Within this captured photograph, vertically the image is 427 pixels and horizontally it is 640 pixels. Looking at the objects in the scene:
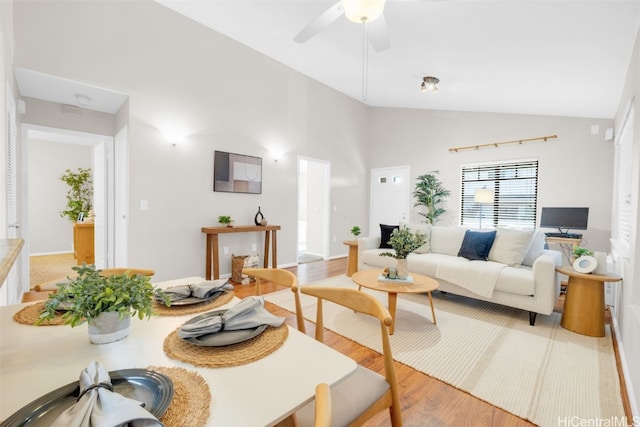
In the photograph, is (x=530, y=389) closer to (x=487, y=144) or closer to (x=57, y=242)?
(x=487, y=144)

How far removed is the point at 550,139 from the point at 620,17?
291cm

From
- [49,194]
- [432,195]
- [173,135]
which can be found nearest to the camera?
[173,135]

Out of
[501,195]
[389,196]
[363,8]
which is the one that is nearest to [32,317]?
[363,8]

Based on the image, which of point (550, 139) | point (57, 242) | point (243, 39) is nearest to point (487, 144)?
point (550, 139)

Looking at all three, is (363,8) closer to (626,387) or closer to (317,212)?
(626,387)

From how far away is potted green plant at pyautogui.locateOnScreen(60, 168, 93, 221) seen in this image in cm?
571

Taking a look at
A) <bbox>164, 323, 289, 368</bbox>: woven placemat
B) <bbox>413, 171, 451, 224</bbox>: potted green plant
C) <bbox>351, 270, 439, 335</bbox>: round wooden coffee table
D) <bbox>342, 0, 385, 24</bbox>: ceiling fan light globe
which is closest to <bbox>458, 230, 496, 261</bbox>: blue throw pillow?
<bbox>351, 270, 439, 335</bbox>: round wooden coffee table

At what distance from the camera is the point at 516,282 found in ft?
9.32

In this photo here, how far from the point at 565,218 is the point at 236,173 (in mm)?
4812

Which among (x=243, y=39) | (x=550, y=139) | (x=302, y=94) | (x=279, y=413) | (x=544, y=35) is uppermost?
(x=243, y=39)

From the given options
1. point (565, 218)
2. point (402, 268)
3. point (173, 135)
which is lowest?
point (402, 268)

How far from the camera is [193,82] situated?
398cm

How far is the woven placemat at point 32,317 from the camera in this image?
1.00m

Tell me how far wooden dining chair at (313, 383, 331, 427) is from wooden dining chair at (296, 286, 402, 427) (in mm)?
336
